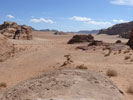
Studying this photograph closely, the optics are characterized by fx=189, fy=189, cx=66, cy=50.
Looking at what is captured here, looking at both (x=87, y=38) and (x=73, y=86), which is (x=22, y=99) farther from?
(x=87, y=38)

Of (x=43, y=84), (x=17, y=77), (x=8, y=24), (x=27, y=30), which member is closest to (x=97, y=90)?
(x=43, y=84)

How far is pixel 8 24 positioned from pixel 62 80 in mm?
51564

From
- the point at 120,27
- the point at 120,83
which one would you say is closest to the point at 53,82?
the point at 120,83

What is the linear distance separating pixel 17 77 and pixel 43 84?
20.5 ft

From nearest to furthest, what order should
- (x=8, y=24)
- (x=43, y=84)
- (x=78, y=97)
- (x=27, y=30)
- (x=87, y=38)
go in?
(x=78, y=97) < (x=43, y=84) < (x=87, y=38) < (x=27, y=30) < (x=8, y=24)

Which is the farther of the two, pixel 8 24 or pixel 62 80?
pixel 8 24

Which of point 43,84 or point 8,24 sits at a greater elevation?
point 8,24

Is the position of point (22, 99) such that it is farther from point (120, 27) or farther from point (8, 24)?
point (120, 27)

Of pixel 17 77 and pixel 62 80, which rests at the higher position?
pixel 62 80

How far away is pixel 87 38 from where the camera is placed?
129ft

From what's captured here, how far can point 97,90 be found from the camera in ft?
16.5

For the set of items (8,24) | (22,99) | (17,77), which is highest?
(8,24)

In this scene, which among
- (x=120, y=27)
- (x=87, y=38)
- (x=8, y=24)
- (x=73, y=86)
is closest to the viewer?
(x=73, y=86)

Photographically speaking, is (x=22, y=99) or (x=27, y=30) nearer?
(x=22, y=99)
